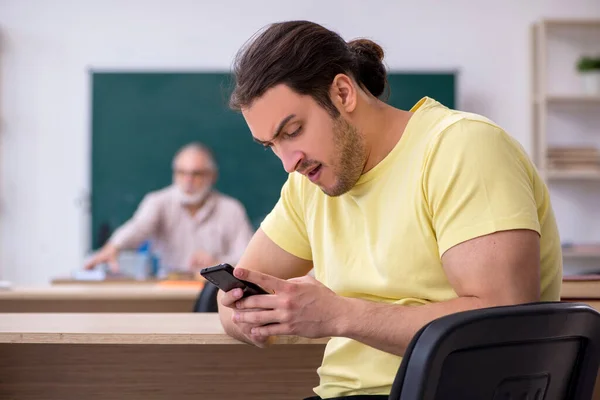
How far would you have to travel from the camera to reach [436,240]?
1.46 metres

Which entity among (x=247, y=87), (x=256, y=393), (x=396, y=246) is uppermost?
(x=247, y=87)

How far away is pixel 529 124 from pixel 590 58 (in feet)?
1.90

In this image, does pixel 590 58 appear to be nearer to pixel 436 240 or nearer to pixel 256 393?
pixel 256 393

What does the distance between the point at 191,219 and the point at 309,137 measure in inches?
157

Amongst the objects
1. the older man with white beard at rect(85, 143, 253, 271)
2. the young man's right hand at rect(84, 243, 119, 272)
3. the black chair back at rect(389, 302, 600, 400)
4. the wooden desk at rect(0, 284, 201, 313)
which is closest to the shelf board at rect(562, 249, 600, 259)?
the older man with white beard at rect(85, 143, 253, 271)

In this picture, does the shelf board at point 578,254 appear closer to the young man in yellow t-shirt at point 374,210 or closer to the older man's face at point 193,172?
the older man's face at point 193,172

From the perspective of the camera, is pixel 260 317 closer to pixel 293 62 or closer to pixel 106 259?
pixel 293 62

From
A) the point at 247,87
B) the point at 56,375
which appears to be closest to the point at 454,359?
the point at 247,87

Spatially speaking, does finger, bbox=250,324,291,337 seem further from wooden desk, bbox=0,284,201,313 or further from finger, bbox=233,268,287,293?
wooden desk, bbox=0,284,201,313

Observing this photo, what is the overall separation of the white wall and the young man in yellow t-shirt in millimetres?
4336

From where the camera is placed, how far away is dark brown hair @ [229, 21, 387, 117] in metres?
1.55

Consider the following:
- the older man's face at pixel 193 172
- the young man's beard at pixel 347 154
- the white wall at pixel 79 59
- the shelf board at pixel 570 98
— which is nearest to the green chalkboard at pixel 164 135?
the white wall at pixel 79 59

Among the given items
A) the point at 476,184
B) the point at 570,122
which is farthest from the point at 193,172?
the point at 476,184

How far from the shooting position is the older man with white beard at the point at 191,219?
545cm
